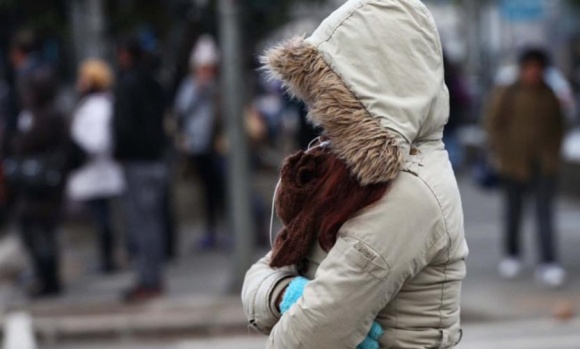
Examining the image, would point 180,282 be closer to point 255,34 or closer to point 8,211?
point 8,211

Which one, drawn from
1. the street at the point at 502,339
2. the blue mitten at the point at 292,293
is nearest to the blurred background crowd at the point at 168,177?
the street at the point at 502,339

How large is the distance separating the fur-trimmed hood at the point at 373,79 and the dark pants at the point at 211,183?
9329 mm

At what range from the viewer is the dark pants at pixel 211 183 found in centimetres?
1198

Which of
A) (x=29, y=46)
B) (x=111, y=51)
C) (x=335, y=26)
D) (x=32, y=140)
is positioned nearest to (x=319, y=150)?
(x=335, y=26)

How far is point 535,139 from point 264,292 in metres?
7.21

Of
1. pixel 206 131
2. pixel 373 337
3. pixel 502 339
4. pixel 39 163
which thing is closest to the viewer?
pixel 373 337

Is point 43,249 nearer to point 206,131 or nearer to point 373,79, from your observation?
point 206,131

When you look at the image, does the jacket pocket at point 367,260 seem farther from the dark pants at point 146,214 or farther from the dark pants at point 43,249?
the dark pants at point 43,249

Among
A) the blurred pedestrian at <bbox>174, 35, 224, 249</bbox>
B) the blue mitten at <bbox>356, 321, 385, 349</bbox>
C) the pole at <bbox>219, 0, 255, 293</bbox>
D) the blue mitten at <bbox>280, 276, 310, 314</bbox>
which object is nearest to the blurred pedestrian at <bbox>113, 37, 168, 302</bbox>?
the pole at <bbox>219, 0, 255, 293</bbox>

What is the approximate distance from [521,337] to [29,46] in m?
6.24

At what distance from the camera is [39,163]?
32.3ft

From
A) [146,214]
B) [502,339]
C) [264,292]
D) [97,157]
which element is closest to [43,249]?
[97,157]

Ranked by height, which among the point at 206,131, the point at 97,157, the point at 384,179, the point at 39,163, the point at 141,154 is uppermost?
the point at 384,179

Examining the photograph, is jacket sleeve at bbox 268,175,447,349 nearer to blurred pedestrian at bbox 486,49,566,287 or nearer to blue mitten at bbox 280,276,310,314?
blue mitten at bbox 280,276,310,314
